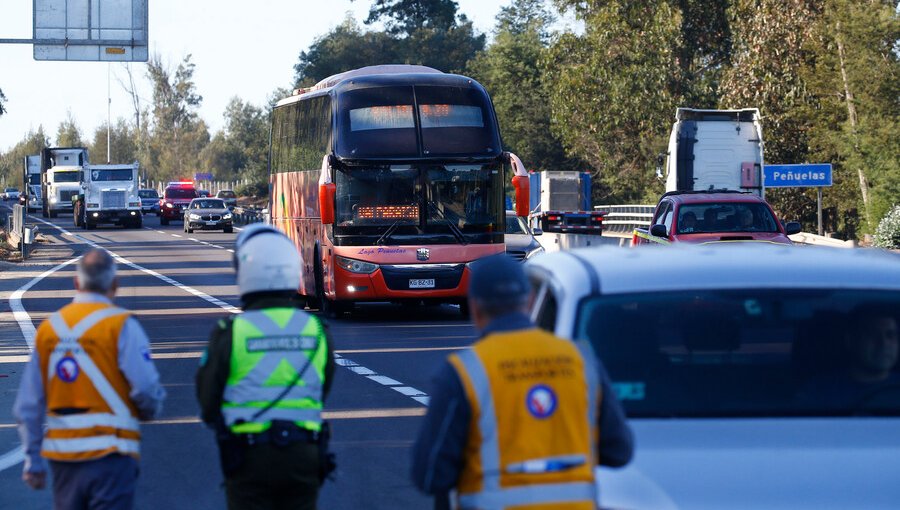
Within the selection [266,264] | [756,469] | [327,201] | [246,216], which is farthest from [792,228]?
[246,216]

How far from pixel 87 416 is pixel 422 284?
1548 centimetres

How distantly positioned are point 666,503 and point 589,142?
63.7 m

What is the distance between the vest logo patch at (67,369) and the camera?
200 inches

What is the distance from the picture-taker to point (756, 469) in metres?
4.14

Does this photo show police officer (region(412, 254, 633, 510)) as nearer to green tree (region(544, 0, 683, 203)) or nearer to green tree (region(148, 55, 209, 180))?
green tree (region(544, 0, 683, 203))

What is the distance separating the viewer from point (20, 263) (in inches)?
1577

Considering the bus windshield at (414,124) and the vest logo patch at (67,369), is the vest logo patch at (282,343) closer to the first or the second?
the vest logo patch at (67,369)

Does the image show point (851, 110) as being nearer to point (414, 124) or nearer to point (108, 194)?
point (414, 124)

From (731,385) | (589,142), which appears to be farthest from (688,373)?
(589,142)

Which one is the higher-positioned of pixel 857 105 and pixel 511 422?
pixel 857 105

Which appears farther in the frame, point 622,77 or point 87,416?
point 622,77

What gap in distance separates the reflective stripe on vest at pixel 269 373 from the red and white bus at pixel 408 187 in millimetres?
15507

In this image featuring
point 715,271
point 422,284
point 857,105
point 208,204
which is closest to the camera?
point 715,271

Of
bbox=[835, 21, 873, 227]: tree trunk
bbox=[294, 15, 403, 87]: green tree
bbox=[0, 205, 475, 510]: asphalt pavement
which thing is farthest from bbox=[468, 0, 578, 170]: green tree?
bbox=[0, 205, 475, 510]: asphalt pavement
